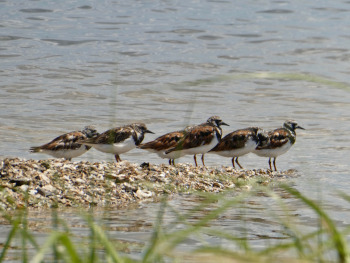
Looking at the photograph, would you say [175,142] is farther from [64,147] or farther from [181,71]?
[181,71]

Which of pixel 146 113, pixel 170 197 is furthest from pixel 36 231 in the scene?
pixel 146 113

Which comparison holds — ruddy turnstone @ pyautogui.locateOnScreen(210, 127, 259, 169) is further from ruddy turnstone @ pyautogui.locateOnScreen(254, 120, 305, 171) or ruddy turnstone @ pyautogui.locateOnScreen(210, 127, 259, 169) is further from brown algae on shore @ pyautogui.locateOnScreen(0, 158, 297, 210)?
brown algae on shore @ pyautogui.locateOnScreen(0, 158, 297, 210)

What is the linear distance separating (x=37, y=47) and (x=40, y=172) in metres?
18.2

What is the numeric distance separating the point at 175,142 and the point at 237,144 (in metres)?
1.34

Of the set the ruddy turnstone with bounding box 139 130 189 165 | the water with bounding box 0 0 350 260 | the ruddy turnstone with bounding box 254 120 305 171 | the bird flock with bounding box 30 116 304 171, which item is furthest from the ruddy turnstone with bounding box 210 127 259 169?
the ruddy turnstone with bounding box 139 130 189 165

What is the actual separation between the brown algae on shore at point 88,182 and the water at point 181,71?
574 mm

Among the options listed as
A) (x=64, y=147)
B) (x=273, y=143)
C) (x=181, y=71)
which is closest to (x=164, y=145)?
(x=64, y=147)

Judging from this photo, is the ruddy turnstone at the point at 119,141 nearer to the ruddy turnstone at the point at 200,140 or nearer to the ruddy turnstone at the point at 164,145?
the ruddy turnstone at the point at 164,145

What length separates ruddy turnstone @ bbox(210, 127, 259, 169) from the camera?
504 inches

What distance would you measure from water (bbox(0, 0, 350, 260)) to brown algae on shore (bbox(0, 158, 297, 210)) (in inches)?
22.6

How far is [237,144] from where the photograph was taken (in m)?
12.8

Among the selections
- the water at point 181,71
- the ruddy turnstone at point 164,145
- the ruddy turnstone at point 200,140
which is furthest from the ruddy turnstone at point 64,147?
the ruddy turnstone at point 200,140

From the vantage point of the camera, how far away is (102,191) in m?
8.81

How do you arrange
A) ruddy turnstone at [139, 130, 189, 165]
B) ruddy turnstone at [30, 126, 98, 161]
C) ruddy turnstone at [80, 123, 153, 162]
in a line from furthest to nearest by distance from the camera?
ruddy turnstone at [139, 130, 189, 165] → ruddy turnstone at [30, 126, 98, 161] → ruddy turnstone at [80, 123, 153, 162]
